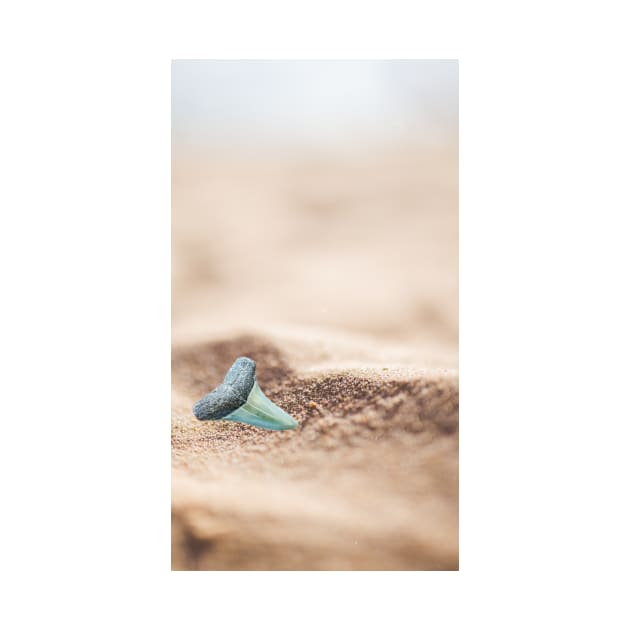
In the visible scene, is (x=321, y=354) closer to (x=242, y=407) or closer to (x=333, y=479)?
(x=242, y=407)

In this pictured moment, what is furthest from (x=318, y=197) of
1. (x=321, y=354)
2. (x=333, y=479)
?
(x=333, y=479)

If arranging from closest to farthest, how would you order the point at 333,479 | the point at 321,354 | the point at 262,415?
the point at 333,479
the point at 262,415
the point at 321,354

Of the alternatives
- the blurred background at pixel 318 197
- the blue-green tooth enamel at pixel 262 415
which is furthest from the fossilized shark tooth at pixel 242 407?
the blurred background at pixel 318 197

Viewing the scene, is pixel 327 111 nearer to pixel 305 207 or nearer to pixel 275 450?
pixel 305 207

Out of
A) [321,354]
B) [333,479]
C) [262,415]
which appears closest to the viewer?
[333,479]

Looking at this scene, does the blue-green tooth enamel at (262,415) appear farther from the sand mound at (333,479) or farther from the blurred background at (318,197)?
the blurred background at (318,197)
